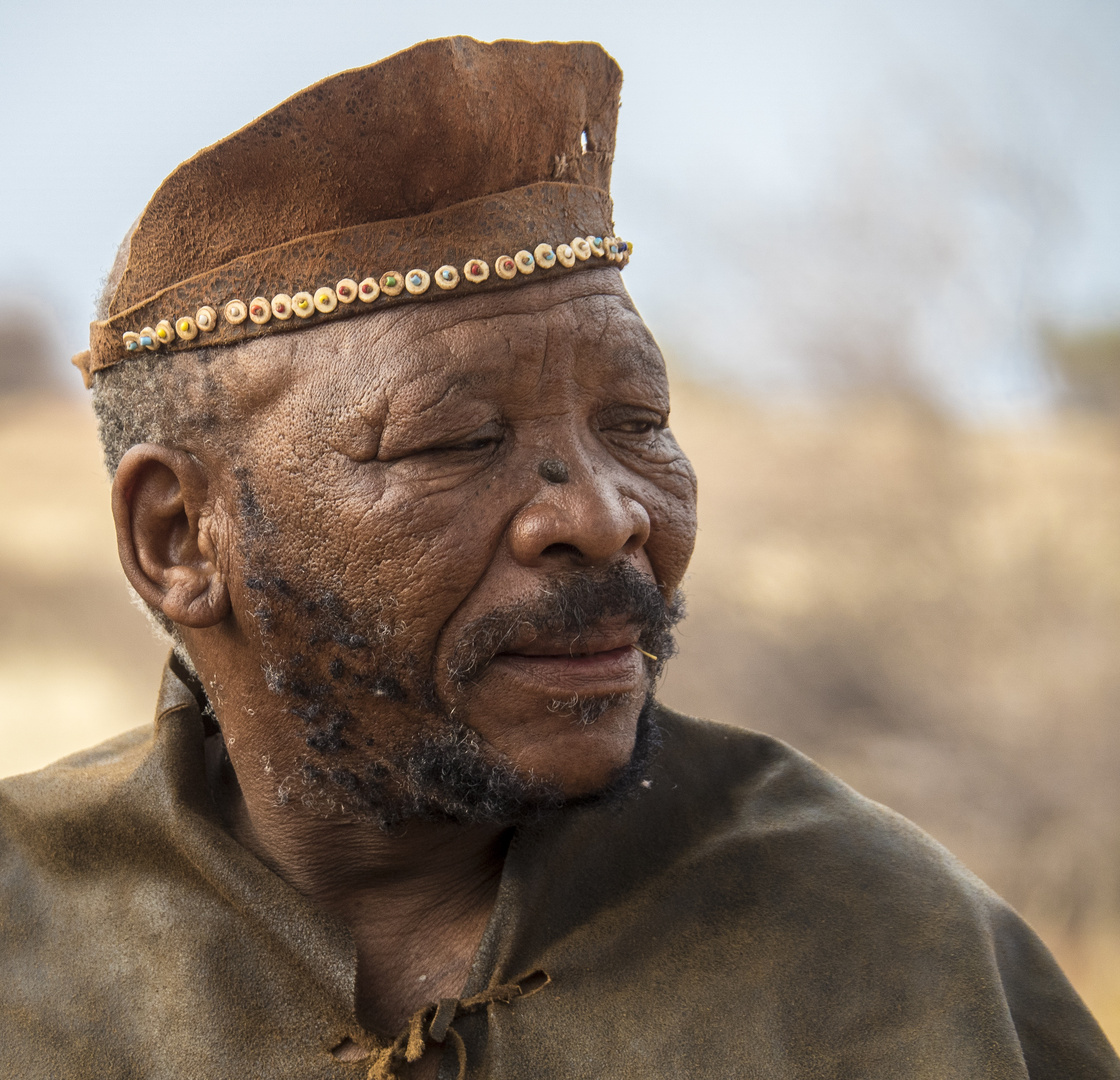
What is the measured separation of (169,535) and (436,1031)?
3.73 feet

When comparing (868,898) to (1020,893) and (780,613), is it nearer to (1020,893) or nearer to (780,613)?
(1020,893)

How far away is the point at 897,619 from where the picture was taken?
8680 mm

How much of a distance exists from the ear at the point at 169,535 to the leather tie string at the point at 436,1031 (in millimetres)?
891

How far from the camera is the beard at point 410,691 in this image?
2.28 meters

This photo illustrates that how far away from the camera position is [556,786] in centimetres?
233

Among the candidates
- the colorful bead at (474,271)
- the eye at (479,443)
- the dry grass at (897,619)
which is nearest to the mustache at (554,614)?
the eye at (479,443)

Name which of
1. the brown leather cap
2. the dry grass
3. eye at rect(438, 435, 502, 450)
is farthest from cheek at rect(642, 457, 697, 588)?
the dry grass

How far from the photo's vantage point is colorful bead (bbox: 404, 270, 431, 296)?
7.50 feet

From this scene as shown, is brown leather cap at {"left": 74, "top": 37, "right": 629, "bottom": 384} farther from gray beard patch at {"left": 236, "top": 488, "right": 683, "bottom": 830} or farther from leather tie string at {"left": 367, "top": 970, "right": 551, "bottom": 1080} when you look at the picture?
leather tie string at {"left": 367, "top": 970, "right": 551, "bottom": 1080}

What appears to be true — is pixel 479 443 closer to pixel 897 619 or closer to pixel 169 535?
pixel 169 535

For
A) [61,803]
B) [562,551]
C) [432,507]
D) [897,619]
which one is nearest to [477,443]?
[432,507]

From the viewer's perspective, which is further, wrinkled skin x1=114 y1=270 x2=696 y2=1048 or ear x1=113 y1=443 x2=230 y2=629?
ear x1=113 y1=443 x2=230 y2=629

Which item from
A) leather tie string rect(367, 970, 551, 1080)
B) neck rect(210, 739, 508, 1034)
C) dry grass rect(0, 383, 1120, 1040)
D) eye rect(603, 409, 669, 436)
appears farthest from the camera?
dry grass rect(0, 383, 1120, 1040)

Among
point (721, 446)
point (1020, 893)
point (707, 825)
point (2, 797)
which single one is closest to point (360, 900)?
point (707, 825)
